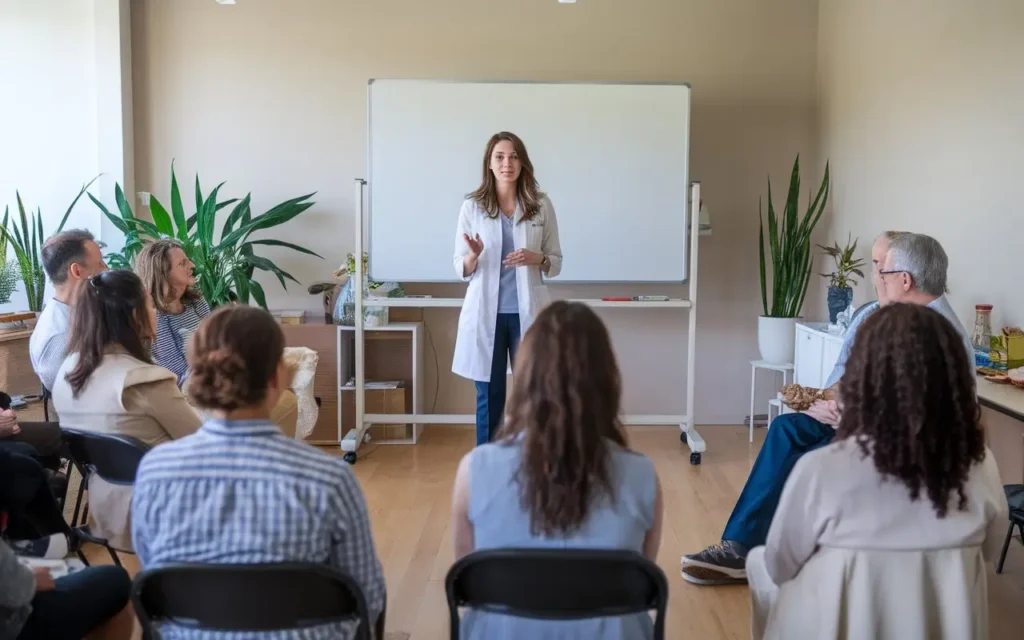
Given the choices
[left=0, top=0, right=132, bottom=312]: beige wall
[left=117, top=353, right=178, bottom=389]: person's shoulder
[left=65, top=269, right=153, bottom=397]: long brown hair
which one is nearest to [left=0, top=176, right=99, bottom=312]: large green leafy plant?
[left=0, top=0, right=132, bottom=312]: beige wall

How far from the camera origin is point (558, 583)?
52.0 inches

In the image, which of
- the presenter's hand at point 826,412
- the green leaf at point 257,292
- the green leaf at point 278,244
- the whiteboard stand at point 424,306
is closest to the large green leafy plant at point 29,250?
the green leaf at point 278,244

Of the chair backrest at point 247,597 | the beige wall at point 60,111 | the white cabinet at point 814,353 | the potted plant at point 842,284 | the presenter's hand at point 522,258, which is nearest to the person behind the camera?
the chair backrest at point 247,597

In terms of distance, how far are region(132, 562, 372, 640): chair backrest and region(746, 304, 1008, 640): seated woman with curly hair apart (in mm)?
809

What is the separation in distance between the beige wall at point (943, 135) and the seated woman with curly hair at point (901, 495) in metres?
1.91

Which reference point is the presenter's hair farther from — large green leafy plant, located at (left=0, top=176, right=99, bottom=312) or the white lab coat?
large green leafy plant, located at (left=0, top=176, right=99, bottom=312)

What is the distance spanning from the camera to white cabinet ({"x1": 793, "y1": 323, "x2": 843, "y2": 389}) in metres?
3.81

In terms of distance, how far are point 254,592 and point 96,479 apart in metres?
1.09

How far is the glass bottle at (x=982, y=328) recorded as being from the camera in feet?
10.3

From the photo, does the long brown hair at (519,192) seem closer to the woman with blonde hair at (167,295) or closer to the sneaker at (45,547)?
the woman with blonde hair at (167,295)

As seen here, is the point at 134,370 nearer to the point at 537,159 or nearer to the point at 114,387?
the point at 114,387

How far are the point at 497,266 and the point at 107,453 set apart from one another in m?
1.69

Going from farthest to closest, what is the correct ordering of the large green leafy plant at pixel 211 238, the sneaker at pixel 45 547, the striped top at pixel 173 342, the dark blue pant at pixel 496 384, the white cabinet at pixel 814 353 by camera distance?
1. the large green leafy plant at pixel 211 238
2. the white cabinet at pixel 814 353
3. the dark blue pant at pixel 496 384
4. the striped top at pixel 173 342
5. the sneaker at pixel 45 547

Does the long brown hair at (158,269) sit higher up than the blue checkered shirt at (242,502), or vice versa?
the long brown hair at (158,269)
